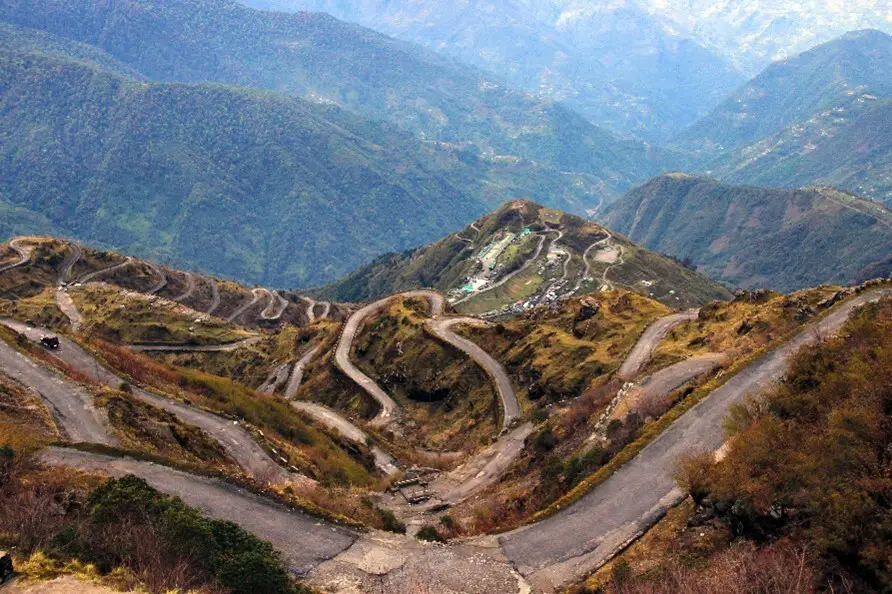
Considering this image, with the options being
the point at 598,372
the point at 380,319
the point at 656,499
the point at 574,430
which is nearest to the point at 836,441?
the point at 656,499

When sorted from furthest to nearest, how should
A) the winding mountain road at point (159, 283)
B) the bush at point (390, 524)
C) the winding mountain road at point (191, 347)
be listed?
the winding mountain road at point (159, 283), the winding mountain road at point (191, 347), the bush at point (390, 524)

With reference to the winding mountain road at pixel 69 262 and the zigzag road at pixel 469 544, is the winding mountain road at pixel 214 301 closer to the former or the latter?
the winding mountain road at pixel 69 262

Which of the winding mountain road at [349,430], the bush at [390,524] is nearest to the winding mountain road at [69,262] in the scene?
the winding mountain road at [349,430]

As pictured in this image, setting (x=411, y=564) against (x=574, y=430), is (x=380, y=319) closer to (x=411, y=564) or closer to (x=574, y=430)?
(x=574, y=430)

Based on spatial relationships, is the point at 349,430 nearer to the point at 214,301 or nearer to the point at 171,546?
the point at 171,546

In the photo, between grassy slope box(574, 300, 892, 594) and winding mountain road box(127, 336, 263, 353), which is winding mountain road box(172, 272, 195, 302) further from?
grassy slope box(574, 300, 892, 594)

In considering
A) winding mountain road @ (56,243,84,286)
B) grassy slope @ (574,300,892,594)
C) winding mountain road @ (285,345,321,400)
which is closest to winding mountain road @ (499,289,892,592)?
grassy slope @ (574,300,892,594)

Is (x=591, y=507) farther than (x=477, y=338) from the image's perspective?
No
